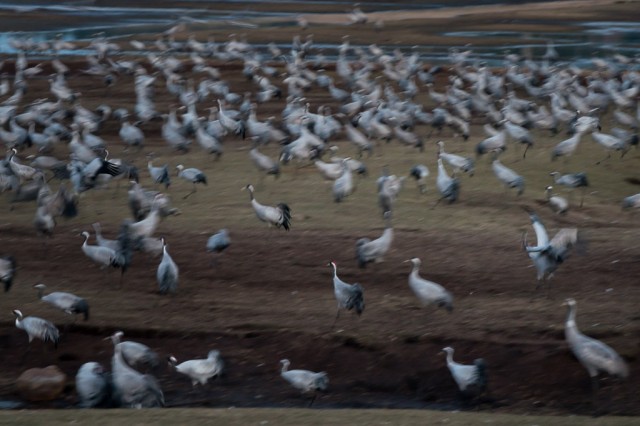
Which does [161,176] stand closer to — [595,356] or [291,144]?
[291,144]

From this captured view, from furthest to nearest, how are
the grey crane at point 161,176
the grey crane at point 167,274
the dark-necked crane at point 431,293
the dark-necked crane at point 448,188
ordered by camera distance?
the grey crane at point 161,176 → the dark-necked crane at point 448,188 → the grey crane at point 167,274 → the dark-necked crane at point 431,293

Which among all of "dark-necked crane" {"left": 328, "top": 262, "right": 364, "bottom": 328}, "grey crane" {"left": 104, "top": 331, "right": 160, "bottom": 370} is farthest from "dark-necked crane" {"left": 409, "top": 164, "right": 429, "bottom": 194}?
"grey crane" {"left": 104, "top": 331, "right": 160, "bottom": 370}

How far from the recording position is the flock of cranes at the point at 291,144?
36.6 feet

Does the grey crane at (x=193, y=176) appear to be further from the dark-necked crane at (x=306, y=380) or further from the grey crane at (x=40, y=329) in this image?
the dark-necked crane at (x=306, y=380)

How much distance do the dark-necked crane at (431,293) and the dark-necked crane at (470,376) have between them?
1.40m

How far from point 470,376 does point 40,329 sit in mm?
4142

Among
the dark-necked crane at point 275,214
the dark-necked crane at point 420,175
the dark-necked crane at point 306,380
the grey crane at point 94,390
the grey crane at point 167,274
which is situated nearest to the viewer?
the grey crane at point 94,390

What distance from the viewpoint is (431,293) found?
40.7 feet

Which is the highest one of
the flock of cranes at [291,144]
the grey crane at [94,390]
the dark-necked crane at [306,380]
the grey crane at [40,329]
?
the grey crane at [94,390]

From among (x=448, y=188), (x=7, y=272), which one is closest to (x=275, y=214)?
(x=448, y=188)

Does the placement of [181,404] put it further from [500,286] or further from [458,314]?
[500,286]

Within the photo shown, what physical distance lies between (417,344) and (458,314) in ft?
2.82

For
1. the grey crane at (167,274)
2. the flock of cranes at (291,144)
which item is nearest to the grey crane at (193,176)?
the flock of cranes at (291,144)

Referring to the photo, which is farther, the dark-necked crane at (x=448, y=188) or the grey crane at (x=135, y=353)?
the dark-necked crane at (x=448, y=188)
